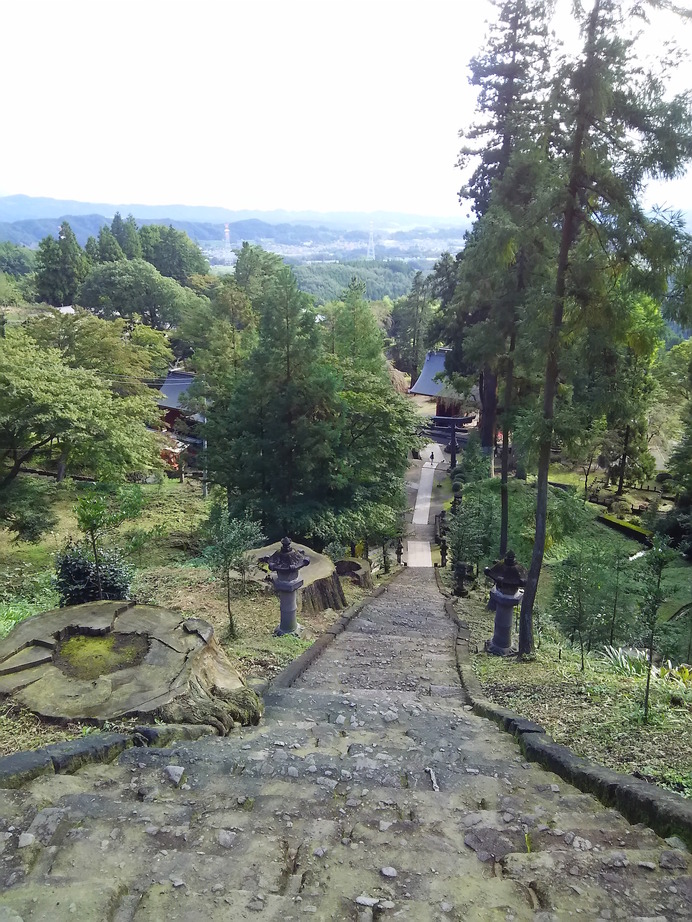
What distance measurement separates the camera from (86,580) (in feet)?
25.2

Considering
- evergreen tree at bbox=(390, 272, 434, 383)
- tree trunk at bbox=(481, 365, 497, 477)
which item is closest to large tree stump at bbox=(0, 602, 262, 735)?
tree trunk at bbox=(481, 365, 497, 477)

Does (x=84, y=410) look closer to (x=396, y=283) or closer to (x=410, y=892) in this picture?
(x=410, y=892)

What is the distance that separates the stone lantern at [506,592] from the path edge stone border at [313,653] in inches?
101

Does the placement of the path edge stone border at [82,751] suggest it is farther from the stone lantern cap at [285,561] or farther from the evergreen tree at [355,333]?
the evergreen tree at [355,333]

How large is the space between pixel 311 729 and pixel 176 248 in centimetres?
6338

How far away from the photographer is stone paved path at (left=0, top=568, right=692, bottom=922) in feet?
10.1

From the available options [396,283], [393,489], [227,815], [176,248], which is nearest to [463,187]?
[393,489]

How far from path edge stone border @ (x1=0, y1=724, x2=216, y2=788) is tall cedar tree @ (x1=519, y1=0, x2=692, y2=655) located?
6344 millimetres

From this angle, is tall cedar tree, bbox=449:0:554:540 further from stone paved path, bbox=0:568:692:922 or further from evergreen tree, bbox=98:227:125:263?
evergreen tree, bbox=98:227:125:263

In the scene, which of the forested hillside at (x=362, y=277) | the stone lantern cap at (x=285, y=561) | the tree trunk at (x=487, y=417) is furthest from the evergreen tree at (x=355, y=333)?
the forested hillside at (x=362, y=277)

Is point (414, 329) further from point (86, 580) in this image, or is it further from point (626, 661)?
point (86, 580)

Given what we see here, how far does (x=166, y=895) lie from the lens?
10.3ft

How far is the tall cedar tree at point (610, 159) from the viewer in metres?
7.03

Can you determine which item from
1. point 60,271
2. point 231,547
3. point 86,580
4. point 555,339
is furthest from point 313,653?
point 60,271
